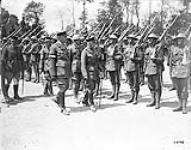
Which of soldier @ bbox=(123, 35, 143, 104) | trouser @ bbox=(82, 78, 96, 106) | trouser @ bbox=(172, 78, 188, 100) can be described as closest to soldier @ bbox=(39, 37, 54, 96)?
trouser @ bbox=(82, 78, 96, 106)

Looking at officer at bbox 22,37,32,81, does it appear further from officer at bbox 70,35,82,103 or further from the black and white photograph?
officer at bbox 70,35,82,103

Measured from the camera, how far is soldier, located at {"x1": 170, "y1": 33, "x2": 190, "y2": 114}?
8.41 meters

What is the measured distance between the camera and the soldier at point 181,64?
841 centimetres

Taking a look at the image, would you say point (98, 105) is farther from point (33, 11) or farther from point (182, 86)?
point (33, 11)

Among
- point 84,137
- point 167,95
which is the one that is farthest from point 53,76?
point 167,95

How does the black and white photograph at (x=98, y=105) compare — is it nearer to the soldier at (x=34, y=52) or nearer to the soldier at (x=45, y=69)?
the soldier at (x=45, y=69)

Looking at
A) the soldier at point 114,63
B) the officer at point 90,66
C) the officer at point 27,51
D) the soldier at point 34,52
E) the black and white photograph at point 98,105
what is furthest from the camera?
the officer at point 27,51

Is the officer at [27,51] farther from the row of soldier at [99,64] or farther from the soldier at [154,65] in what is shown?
the soldier at [154,65]

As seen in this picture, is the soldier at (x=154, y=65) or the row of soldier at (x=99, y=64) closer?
the row of soldier at (x=99, y=64)

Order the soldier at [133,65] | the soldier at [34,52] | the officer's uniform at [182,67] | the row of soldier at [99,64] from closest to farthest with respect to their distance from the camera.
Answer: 1. the officer's uniform at [182,67]
2. the row of soldier at [99,64]
3. the soldier at [133,65]
4. the soldier at [34,52]

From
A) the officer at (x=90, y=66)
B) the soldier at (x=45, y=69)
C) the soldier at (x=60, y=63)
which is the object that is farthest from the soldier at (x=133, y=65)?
the soldier at (x=45, y=69)

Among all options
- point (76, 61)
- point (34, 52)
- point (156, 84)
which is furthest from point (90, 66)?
point (34, 52)

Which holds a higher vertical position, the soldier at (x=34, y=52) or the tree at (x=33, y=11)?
the tree at (x=33, y=11)

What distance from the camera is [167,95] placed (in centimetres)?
1142
